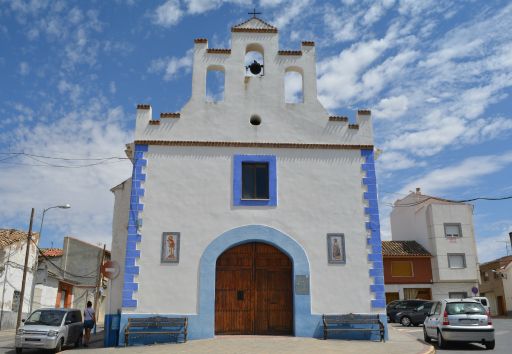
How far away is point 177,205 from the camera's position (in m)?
15.3

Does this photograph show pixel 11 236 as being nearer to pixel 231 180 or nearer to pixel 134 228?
pixel 134 228

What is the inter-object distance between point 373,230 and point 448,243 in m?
27.3

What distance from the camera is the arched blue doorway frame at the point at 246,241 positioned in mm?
14523

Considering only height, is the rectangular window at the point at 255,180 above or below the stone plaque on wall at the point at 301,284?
above

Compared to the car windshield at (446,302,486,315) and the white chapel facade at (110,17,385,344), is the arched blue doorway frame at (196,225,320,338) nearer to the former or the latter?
the white chapel facade at (110,17,385,344)

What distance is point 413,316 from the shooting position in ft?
89.5

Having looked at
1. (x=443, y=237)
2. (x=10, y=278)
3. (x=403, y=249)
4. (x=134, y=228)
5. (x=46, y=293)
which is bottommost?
(x=46, y=293)

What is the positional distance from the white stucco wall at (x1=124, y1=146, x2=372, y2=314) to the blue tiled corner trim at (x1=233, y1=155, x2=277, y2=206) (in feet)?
0.52

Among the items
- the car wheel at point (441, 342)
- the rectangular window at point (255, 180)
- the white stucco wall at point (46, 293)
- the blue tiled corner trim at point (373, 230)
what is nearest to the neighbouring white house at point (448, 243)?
the car wheel at point (441, 342)

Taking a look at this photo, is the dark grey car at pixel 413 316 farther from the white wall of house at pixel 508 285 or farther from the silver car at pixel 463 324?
the white wall of house at pixel 508 285

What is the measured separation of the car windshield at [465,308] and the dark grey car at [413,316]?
44.5 feet

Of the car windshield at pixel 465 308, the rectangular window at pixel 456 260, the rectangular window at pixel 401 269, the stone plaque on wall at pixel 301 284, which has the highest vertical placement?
the rectangular window at pixel 456 260

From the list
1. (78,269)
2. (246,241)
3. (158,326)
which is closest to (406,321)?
(246,241)

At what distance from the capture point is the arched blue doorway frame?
14.5m
